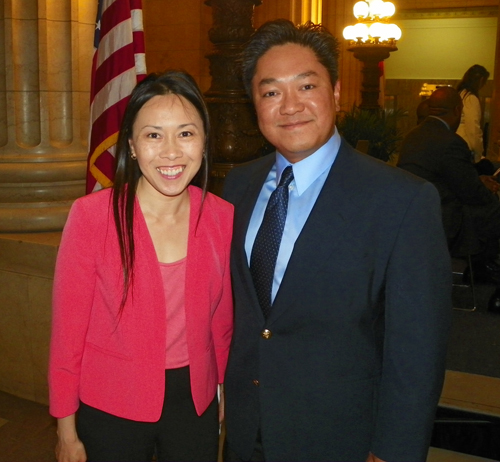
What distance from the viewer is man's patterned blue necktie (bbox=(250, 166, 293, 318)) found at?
2068 millimetres

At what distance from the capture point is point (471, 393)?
4.12 meters

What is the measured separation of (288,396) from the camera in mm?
2084

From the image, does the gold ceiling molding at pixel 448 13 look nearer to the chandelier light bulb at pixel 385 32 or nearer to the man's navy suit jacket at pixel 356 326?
the chandelier light bulb at pixel 385 32

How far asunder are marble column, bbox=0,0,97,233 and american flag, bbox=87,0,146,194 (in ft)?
1.56

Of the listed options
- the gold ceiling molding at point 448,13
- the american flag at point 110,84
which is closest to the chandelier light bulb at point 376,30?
the gold ceiling molding at point 448,13

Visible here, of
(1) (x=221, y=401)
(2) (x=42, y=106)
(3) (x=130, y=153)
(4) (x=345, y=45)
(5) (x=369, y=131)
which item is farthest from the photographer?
(4) (x=345, y=45)

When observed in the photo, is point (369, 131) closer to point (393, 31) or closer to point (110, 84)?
point (110, 84)

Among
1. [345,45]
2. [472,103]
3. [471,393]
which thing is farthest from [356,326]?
[345,45]

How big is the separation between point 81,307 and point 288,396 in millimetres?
735

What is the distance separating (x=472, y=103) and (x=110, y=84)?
6.81m

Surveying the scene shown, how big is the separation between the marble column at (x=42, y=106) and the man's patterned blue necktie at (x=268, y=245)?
2612 mm

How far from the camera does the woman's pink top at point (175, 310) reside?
2.12 meters

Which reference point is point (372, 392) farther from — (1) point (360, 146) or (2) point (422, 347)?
(1) point (360, 146)

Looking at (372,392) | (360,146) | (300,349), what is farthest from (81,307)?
(360,146)
